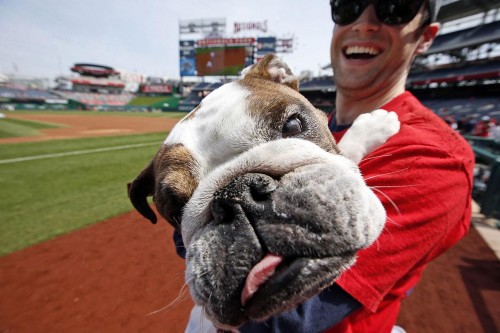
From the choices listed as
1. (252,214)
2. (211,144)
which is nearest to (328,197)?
(252,214)

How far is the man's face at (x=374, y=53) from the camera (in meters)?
2.33

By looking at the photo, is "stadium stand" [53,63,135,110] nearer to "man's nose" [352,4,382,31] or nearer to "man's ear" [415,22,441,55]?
"man's nose" [352,4,382,31]

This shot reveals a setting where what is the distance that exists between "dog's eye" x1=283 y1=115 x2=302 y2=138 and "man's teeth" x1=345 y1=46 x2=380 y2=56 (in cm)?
142

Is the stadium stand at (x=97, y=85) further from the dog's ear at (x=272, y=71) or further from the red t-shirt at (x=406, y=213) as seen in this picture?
the red t-shirt at (x=406, y=213)

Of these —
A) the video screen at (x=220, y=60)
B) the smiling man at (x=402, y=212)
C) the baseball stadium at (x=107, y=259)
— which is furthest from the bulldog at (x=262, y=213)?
the video screen at (x=220, y=60)

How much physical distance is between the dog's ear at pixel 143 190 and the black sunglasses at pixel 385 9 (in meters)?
2.26

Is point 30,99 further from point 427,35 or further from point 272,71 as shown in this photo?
point 427,35

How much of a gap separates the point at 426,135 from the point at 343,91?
48.9 inches

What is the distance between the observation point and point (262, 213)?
1.14 metres

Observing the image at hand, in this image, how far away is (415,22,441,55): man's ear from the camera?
2.37 metres

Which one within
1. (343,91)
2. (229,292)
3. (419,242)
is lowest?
(229,292)

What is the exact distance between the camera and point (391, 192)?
1.47 m

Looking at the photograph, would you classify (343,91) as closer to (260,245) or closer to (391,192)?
(391,192)

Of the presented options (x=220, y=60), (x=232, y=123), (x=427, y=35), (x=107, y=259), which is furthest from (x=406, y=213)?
(x=220, y=60)
